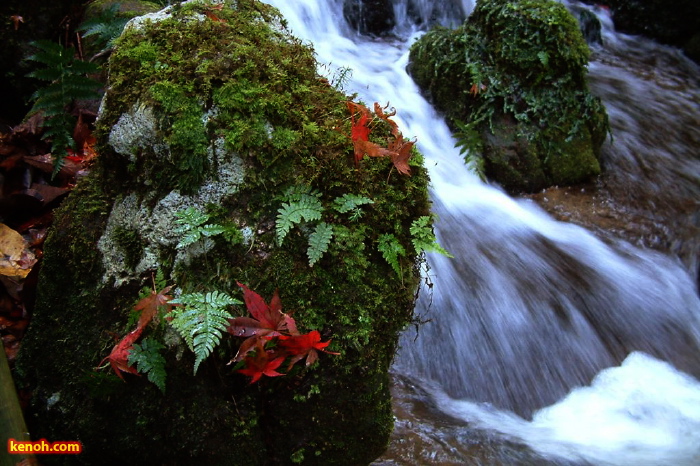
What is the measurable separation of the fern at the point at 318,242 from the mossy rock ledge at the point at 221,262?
6cm

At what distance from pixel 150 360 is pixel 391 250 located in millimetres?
1371

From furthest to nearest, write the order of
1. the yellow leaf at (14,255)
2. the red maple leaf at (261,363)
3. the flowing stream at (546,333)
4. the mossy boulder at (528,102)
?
the mossy boulder at (528,102)
the flowing stream at (546,333)
the yellow leaf at (14,255)
the red maple leaf at (261,363)

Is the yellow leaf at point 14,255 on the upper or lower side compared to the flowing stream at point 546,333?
upper

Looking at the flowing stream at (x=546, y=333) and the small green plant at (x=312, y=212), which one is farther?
the flowing stream at (x=546, y=333)

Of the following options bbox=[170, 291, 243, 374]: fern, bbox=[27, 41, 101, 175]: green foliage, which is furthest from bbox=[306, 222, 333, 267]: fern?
bbox=[27, 41, 101, 175]: green foliage

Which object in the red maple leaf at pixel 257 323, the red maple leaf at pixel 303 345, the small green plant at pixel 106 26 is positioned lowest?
the red maple leaf at pixel 303 345

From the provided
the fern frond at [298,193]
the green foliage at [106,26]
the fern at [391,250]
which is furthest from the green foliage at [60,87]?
the fern at [391,250]

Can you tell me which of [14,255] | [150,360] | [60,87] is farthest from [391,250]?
[60,87]

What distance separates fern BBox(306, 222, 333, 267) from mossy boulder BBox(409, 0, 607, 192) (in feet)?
14.7

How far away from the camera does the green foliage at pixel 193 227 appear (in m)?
2.60

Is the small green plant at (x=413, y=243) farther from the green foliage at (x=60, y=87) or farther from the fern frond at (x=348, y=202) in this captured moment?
the green foliage at (x=60, y=87)

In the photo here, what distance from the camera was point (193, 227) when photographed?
2.64m

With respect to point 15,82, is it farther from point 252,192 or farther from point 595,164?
point 595,164

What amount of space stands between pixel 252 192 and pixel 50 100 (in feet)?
8.82
